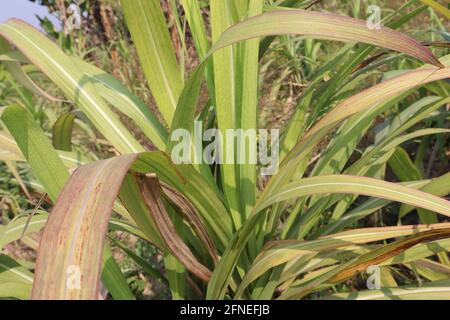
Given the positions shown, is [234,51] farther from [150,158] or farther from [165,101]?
[150,158]

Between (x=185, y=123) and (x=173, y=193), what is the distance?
0.11 m

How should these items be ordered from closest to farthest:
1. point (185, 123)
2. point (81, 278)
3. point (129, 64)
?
1. point (81, 278)
2. point (185, 123)
3. point (129, 64)

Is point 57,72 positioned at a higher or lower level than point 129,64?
lower

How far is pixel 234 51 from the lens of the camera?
1024mm

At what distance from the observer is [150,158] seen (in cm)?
82

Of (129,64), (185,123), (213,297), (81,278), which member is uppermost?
(129,64)

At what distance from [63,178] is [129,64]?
1827 mm

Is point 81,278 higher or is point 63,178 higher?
point 63,178

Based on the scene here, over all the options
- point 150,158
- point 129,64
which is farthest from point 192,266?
point 129,64

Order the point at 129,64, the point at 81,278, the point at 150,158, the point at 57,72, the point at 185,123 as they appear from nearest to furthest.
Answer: the point at 81,278 < the point at 150,158 < the point at 185,123 < the point at 57,72 < the point at 129,64

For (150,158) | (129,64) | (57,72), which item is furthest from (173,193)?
(129,64)

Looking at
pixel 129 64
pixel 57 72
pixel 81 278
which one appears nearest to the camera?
pixel 81 278

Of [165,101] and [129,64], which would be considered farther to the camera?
[129,64]
